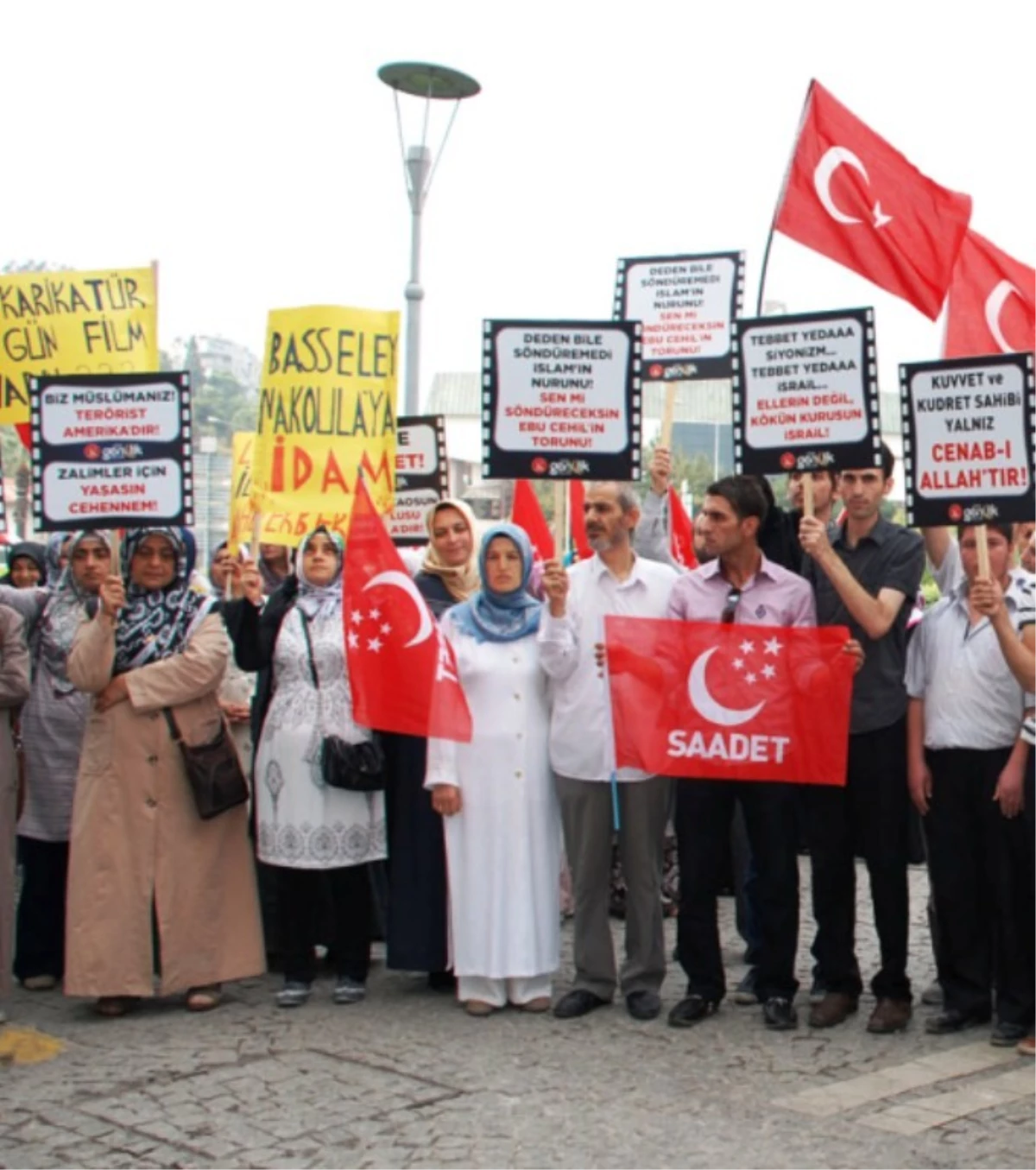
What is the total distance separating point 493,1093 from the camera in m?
5.42

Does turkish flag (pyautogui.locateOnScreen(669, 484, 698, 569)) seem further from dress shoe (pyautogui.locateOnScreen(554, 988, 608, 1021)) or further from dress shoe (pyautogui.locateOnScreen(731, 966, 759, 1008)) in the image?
dress shoe (pyautogui.locateOnScreen(554, 988, 608, 1021))

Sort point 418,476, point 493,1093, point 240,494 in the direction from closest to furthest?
point 493,1093
point 418,476
point 240,494

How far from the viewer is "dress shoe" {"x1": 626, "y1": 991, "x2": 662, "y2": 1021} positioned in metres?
6.38

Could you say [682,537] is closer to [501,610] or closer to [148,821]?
[501,610]

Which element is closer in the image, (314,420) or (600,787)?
(600,787)

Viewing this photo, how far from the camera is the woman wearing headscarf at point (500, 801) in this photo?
21.6 ft

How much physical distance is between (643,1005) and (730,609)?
158 centimetres

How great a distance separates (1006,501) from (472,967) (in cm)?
274

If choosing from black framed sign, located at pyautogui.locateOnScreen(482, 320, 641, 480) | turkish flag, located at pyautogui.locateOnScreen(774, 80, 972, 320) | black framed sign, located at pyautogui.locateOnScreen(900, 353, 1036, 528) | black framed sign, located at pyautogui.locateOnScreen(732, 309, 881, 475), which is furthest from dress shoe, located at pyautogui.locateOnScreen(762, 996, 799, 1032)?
turkish flag, located at pyautogui.locateOnScreen(774, 80, 972, 320)

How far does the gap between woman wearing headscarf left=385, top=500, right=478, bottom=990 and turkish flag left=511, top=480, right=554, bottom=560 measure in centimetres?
44

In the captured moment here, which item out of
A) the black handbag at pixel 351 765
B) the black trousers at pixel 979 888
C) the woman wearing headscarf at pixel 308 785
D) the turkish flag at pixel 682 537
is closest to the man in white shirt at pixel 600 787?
the black handbag at pixel 351 765

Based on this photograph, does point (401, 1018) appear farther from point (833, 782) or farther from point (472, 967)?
point (833, 782)

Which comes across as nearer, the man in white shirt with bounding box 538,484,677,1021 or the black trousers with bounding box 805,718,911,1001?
the black trousers with bounding box 805,718,911,1001

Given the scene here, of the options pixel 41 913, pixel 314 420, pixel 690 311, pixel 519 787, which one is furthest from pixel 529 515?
pixel 41 913
